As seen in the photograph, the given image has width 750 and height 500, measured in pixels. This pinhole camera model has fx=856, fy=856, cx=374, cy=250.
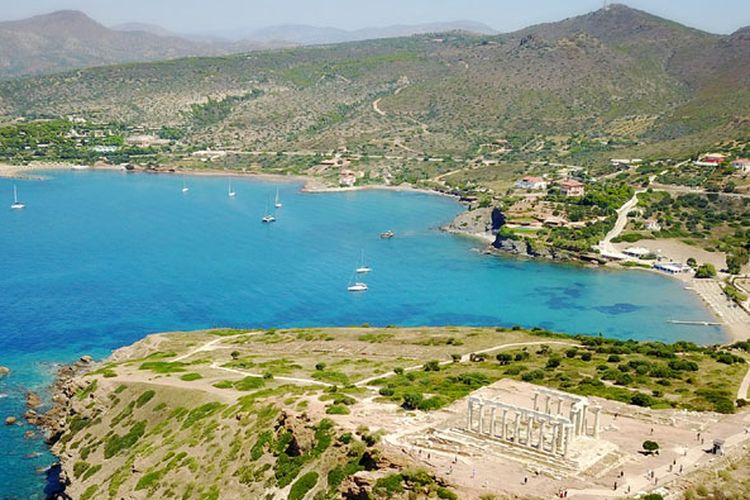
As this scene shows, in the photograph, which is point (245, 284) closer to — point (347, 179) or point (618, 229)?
point (618, 229)

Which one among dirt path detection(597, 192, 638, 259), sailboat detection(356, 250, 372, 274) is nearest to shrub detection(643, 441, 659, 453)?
sailboat detection(356, 250, 372, 274)

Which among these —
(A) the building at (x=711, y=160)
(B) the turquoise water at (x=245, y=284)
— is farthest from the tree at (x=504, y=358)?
(A) the building at (x=711, y=160)

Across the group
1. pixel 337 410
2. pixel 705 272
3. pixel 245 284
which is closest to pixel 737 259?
pixel 705 272

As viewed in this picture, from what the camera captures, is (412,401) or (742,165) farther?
(742,165)

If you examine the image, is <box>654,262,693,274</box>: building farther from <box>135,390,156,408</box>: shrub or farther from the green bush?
the green bush

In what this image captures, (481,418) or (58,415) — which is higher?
(481,418)

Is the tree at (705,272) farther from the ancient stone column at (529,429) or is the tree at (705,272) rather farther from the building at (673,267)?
the ancient stone column at (529,429)
